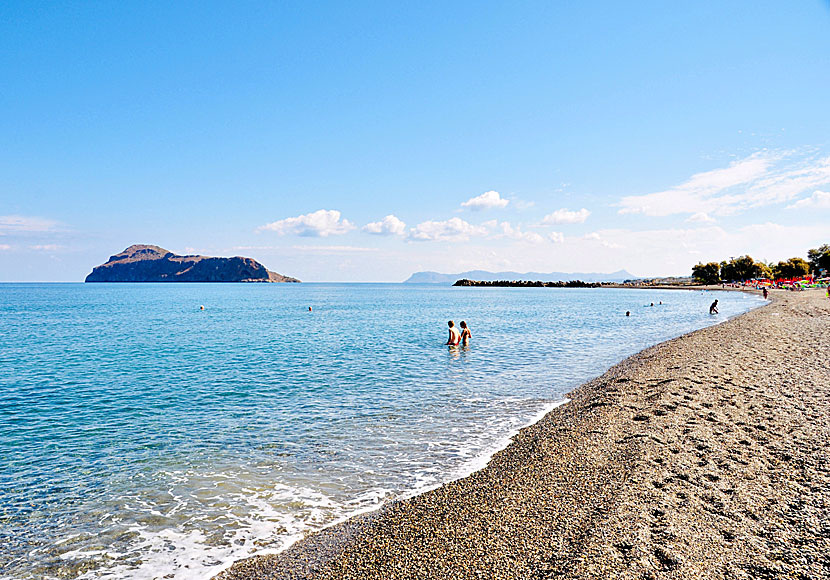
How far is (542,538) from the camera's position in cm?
626

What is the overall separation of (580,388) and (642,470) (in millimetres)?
9130

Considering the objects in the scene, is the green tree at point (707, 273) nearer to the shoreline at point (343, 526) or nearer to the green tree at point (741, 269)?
the green tree at point (741, 269)

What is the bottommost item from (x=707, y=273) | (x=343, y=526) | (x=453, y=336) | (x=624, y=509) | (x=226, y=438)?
(x=226, y=438)

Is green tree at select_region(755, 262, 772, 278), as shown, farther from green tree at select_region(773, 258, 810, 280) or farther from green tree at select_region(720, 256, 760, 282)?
green tree at select_region(773, 258, 810, 280)

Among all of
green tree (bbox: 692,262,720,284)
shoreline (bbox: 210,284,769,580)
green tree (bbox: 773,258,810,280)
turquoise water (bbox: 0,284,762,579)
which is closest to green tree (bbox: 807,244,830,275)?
green tree (bbox: 773,258,810,280)

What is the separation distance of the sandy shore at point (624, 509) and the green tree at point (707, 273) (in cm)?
20032

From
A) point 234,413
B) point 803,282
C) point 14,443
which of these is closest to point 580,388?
point 234,413

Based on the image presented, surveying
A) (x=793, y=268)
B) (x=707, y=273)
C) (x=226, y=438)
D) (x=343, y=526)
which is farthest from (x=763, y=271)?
(x=343, y=526)

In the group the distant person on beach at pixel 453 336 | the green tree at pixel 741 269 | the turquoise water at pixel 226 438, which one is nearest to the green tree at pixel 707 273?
the green tree at pixel 741 269

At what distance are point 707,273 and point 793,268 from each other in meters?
32.4

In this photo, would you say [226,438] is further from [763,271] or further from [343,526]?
[763,271]

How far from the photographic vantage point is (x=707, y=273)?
185 metres

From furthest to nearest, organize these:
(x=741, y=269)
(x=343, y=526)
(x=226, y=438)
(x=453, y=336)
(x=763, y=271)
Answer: (x=741, y=269) < (x=763, y=271) < (x=453, y=336) < (x=226, y=438) < (x=343, y=526)

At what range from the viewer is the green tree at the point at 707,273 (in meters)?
180
